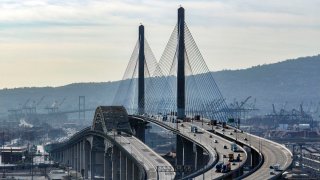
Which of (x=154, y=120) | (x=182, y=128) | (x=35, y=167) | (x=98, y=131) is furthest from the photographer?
(x=35, y=167)

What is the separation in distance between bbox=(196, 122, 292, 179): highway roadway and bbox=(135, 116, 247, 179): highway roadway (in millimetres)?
1921

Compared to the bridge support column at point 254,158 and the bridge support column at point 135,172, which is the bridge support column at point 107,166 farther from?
the bridge support column at point 254,158

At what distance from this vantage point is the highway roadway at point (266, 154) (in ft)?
265

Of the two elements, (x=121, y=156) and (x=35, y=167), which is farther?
(x=35, y=167)

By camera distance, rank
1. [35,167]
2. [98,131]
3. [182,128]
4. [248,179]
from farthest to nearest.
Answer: [35,167] < [98,131] < [182,128] < [248,179]

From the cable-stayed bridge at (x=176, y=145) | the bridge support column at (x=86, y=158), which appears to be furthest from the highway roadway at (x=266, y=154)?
the bridge support column at (x=86, y=158)

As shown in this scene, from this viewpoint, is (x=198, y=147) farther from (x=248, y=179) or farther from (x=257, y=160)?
(x=248, y=179)

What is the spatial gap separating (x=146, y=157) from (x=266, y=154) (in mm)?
19964

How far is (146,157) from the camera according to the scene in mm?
110938

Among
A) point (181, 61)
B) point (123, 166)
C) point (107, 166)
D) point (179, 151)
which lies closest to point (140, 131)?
point (107, 166)

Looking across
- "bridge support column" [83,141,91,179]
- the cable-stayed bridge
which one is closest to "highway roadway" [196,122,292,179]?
the cable-stayed bridge

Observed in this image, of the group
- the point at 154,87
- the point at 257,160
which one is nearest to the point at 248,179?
the point at 257,160

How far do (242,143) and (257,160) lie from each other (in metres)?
8.61

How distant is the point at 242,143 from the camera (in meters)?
104
